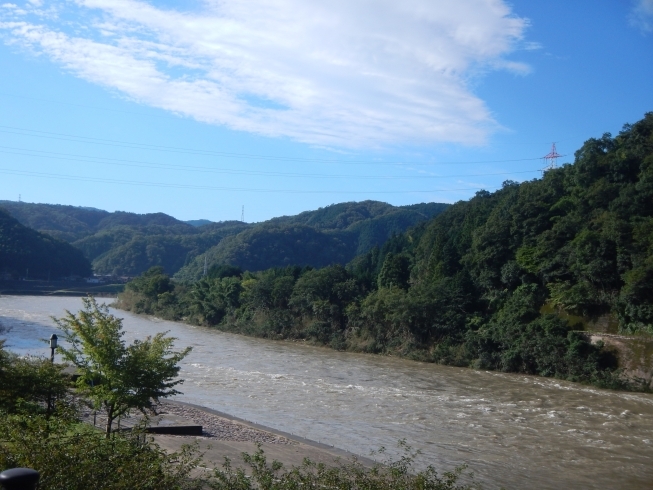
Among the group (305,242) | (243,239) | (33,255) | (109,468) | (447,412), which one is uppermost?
(305,242)

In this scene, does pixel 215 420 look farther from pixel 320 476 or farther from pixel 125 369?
pixel 320 476

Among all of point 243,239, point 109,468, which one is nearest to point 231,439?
point 109,468

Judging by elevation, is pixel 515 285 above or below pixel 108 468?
above

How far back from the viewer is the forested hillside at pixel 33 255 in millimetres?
77188

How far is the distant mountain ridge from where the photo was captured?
94.9 m

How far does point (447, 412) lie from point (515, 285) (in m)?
18.2

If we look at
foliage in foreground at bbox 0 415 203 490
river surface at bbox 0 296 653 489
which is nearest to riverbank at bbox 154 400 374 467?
river surface at bbox 0 296 653 489

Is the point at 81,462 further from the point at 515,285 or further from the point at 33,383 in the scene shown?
the point at 515,285

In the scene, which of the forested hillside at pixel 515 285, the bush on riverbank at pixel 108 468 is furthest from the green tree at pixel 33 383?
the forested hillside at pixel 515 285

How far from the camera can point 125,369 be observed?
38.2 feet

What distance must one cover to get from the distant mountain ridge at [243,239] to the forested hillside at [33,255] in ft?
46.8

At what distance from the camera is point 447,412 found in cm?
2205

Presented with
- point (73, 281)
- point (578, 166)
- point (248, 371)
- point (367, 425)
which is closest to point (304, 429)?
point (367, 425)

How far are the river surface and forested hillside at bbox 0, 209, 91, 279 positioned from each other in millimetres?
47113
